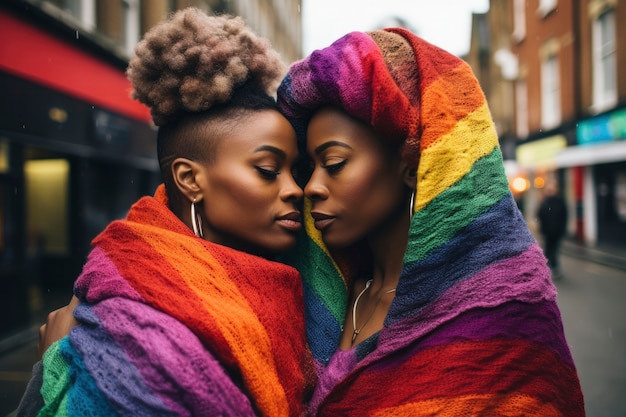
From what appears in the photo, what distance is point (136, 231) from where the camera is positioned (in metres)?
1.26

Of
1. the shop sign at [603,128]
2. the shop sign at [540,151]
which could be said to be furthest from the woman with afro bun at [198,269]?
the shop sign at [540,151]

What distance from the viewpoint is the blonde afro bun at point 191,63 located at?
142 centimetres

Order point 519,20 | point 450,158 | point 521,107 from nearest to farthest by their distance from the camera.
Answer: point 450,158 → point 519,20 → point 521,107

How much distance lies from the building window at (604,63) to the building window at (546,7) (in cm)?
230

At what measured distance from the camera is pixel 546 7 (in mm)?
15273

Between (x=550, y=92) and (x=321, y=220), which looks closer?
(x=321, y=220)

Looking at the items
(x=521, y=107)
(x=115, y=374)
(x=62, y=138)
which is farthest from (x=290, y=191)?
(x=521, y=107)

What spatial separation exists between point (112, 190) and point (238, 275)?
7.87 m

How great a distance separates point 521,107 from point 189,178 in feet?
64.3

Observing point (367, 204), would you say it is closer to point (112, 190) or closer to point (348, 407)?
point (348, 407)

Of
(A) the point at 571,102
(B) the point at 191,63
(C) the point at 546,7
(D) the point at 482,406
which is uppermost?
(C) the point at 546,7

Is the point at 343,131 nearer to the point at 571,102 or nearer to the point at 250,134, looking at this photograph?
the point at 250,134

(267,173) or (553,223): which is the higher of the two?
(267,173)

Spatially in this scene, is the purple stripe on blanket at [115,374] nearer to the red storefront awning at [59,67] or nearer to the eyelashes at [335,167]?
the eyelashes at [335,167]
